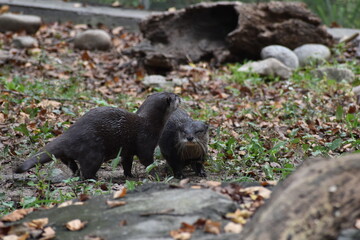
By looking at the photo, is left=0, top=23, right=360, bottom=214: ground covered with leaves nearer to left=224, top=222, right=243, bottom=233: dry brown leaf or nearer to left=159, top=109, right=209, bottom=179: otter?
left=159, top=109, right=209, bottom=179: otter

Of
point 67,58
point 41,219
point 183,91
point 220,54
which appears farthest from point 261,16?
point 41,219

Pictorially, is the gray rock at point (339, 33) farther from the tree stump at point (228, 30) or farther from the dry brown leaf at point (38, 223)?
the dry brown leaf at point (38, 223)

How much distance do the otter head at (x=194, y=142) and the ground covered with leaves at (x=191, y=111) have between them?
0.62 ft

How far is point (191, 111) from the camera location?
7.17 m

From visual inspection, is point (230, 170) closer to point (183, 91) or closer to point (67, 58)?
point (183, 91)

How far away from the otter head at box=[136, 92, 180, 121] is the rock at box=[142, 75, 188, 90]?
278cm

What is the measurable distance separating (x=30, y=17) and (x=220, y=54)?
444cm

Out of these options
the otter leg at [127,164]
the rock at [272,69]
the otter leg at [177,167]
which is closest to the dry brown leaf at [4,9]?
the rock at [272,69]

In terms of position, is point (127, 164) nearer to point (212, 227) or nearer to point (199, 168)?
point (199, 168)

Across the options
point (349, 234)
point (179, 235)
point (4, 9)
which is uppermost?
point (349, 234)

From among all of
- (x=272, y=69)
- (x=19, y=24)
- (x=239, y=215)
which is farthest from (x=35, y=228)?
(x=19, y=24)

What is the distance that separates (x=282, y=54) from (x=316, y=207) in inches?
292

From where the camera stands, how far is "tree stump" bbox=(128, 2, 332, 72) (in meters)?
9.98

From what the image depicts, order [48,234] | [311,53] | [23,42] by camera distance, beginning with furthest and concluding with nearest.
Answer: [23,42] < [311,53] < [48,234]
